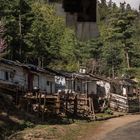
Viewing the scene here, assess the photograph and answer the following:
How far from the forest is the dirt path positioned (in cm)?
841

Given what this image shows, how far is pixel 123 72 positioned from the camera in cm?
8612

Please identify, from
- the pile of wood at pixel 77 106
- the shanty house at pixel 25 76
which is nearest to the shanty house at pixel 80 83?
the shanty house at pixel 25 76

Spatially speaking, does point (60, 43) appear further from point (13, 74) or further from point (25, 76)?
point (13, 74)

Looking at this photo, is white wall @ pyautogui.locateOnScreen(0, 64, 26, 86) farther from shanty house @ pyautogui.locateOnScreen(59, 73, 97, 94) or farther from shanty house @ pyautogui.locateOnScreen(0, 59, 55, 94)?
shanty house @ pyautogui.locateOnScreen(59, 73, 97, 94)

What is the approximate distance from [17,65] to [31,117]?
26.7 feet

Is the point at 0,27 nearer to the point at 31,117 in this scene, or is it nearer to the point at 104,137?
the point at 31,117

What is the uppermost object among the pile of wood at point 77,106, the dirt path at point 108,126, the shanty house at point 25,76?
the shanty house at point 25,76

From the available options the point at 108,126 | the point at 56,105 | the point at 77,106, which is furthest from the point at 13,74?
the point at 108,126

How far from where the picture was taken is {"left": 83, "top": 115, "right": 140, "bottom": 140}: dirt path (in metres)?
35.5

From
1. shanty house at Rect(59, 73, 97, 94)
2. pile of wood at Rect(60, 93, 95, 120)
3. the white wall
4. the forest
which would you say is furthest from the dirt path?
shanty house at Rect(59, 73, 97, 94)

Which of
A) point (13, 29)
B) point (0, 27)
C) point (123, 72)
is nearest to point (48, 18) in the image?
point (123, 72)

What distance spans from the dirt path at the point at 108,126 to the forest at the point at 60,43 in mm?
8413

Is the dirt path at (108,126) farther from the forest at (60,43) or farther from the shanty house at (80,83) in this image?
the shanty house at (80,83)

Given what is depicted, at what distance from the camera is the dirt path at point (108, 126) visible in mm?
35531
